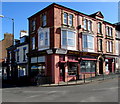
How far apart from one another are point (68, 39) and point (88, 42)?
4675 mm

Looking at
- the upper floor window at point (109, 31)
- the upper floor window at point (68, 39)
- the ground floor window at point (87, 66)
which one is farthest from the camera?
the upper floor window at point (109, 31)

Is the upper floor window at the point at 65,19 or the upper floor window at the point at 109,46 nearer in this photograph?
the upper floor window at the point at 65,19

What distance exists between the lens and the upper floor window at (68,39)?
22.6 meters

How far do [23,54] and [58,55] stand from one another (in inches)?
420

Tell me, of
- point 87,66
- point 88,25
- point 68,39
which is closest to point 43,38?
point 68,39

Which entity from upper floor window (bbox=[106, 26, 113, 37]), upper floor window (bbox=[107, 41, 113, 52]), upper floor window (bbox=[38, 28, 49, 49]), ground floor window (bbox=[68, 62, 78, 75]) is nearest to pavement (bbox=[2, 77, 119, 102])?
ground floor window (bbox=[68, 62, 78, 75])

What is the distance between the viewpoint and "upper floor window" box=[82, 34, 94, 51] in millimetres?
25469

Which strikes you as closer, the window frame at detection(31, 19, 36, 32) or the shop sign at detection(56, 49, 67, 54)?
the shop sign at detection(56, 49, 67, 54)

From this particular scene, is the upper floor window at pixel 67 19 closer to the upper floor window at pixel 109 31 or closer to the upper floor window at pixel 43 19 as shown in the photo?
the upper floor window at pixel 43 19

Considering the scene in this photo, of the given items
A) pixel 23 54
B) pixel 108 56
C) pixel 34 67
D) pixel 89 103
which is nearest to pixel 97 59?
pixel 108 56

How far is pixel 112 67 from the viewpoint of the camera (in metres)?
30.7

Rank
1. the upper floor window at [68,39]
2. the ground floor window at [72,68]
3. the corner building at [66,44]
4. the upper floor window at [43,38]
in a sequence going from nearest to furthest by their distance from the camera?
the corner building at [66,44]
the upper floor window at [68,39]
the upper floor window at [43,38]
the ground floor window at [72,68]

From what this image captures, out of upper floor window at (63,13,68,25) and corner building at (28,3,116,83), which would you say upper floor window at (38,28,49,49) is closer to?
corner building at (28,3,116,83)

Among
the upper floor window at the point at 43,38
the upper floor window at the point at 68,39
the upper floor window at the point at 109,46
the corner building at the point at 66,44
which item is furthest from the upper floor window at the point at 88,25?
the upper floor window at the point at 43,38
